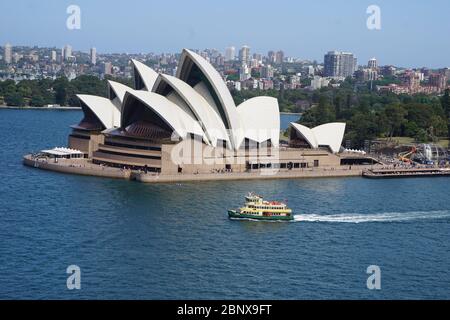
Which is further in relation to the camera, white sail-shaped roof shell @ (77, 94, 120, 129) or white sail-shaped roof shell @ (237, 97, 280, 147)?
white sail-shaped roof shell @ (77, 94, 120, 129)

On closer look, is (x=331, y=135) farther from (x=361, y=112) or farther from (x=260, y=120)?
(x=361, y=112)

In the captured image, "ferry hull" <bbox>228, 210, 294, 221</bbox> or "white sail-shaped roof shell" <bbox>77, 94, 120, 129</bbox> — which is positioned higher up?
"white sail-shaped roof shell" <bbox>77, 94, 120, 129</bbox>

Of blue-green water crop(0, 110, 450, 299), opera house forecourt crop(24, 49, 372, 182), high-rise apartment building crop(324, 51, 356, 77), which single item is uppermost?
high-rise apartment building crop(324, 51, 356, 77)

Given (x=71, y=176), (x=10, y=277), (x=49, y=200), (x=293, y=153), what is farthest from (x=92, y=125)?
(x=10, y=277)

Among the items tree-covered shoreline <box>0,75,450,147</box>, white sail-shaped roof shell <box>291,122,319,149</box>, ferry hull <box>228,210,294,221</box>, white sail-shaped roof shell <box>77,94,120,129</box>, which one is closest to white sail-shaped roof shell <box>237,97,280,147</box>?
white sail-shaped roof shell <box>291,122,319,149</box>

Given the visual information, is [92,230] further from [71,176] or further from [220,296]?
[71,176]

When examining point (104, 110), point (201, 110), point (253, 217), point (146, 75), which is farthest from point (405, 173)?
point (253, 217)

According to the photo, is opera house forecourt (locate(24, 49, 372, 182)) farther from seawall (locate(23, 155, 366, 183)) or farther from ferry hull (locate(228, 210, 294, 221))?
ferry hull (locate(228, 210, 294, 221))

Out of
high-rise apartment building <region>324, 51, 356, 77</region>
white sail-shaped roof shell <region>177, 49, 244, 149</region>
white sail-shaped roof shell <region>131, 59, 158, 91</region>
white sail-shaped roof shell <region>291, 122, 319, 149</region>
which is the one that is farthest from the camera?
high-rise apartment building <region>324, 51, 356, 77</region>
